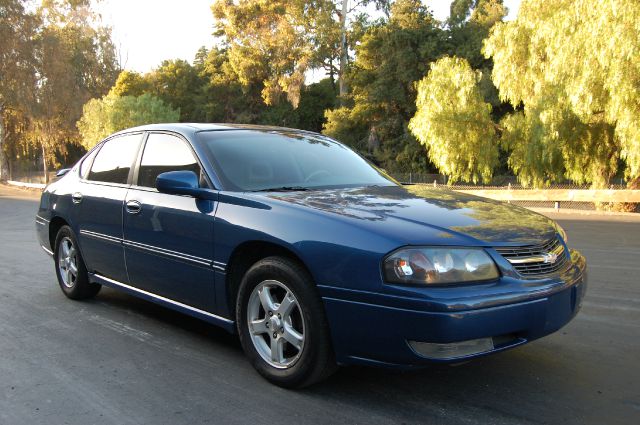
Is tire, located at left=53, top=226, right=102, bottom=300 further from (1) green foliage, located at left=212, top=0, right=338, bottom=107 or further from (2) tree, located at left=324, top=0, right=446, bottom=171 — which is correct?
(1) green foliage, located at left=212, top=0, right=338, bottom=107

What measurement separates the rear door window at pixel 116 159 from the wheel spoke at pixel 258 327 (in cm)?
200

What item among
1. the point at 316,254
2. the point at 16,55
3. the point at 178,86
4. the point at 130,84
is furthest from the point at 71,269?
the point at 178,86

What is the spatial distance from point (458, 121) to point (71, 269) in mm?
19394

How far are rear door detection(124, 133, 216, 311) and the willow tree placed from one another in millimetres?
14807

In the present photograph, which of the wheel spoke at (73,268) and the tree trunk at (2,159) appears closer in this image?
the wheel spoke at (73,268)

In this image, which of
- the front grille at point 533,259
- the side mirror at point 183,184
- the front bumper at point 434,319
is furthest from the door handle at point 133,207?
the front grille at point 533,259

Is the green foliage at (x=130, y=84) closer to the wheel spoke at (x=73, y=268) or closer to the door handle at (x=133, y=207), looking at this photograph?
the wheel spoke at (x=73, y=268)

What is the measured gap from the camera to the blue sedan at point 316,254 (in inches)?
121

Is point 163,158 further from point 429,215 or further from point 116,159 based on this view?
point 429,215

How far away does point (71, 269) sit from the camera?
19.4 feet

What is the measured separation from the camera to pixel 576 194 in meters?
18.1

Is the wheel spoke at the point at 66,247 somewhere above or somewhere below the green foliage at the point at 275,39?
below

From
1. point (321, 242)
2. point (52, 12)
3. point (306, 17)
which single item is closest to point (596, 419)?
point (321, 242)

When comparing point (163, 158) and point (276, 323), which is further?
point (163, 158)
